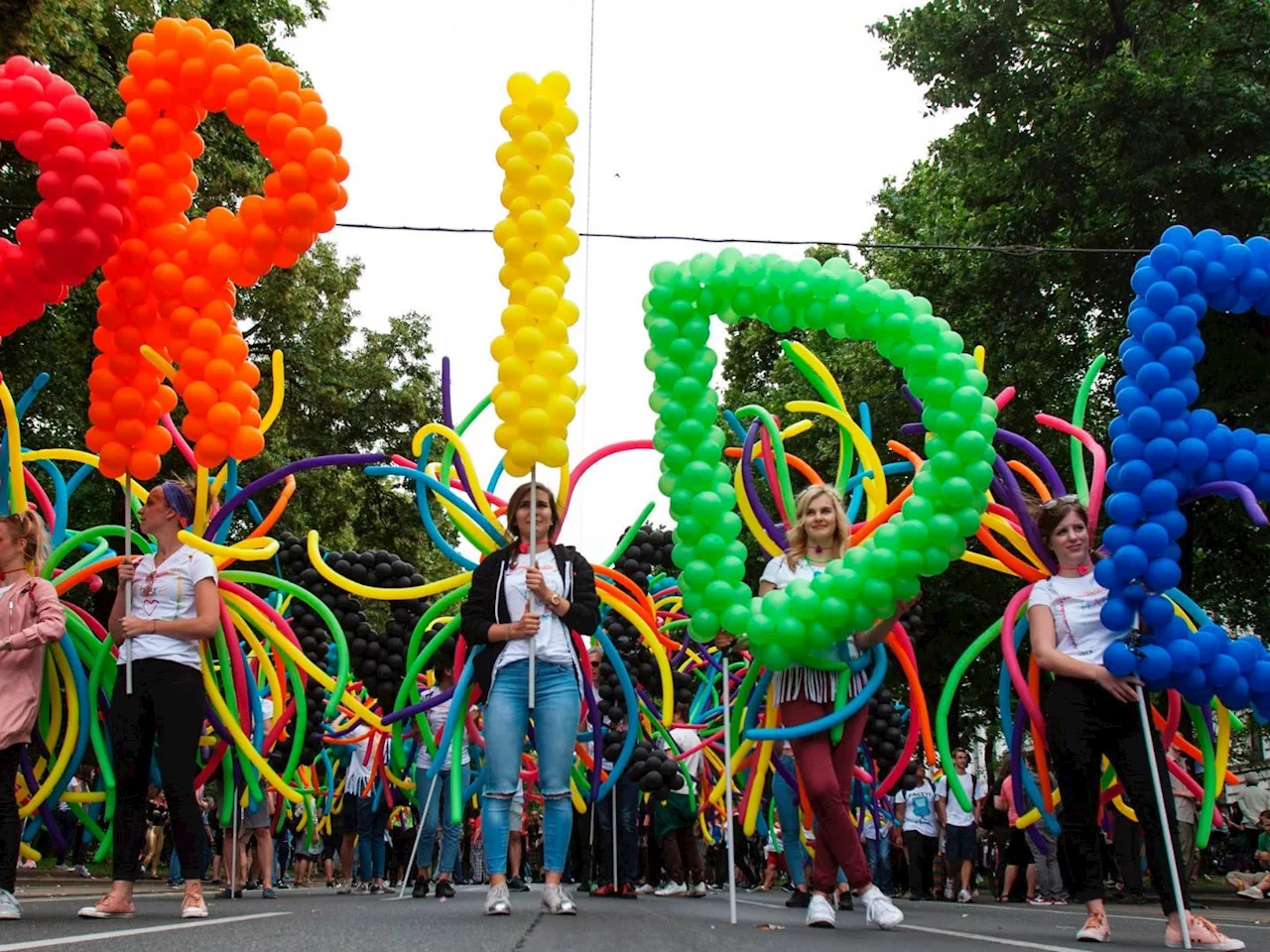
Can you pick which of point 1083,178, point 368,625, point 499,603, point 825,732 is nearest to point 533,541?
point 499,603

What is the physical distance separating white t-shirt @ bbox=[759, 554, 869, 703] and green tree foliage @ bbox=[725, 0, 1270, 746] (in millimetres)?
11201

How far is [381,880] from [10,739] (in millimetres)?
7610

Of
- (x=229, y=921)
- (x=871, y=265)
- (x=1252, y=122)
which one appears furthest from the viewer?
(x=871, y=265)

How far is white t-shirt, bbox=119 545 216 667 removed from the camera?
6.33m

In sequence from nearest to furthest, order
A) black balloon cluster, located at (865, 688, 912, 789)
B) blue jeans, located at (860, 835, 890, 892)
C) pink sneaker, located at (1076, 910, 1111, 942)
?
pink sneaker, located at (1076, 910, 1111, 942) → black balloon cluster, located at (865, 688, 912, 789) → blue jeans, located at (860, 835, 890, 892)

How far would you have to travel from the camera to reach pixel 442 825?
9836 millimetres

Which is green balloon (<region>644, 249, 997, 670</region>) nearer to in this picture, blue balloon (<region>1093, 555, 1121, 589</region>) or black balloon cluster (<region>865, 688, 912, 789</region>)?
blue balloon (<region>1093, 555, 1121, 589</region>)

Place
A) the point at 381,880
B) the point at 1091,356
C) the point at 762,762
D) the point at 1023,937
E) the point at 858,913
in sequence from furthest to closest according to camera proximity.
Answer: the point at 1091,356 → the point at 381,880 → the point at 858,913 → the point at 762,762 → the point at 1023,937

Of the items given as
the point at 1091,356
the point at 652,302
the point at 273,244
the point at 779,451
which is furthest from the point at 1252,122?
the point at 273,244

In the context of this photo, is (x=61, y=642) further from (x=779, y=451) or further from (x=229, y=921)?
(x=779, y=451)

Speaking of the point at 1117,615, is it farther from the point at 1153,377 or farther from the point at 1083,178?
the point at 1083,178

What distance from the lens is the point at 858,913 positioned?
8141mm

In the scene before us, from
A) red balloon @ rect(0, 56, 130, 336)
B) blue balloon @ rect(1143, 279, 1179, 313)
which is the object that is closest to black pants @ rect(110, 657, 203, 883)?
red balloon @ rect(0, 56, 130, 336)

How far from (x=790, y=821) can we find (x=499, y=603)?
3601 millimetres
